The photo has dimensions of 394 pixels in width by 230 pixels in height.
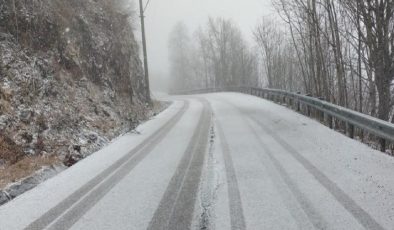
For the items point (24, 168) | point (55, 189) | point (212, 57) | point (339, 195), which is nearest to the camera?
point (339, 195)

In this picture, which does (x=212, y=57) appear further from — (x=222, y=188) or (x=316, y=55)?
(x=222, y=188)

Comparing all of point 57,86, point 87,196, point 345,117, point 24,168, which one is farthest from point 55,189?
point 345,117

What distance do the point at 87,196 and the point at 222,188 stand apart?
2.43 m

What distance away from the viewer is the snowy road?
5.88 meters

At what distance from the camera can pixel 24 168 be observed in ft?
30.6

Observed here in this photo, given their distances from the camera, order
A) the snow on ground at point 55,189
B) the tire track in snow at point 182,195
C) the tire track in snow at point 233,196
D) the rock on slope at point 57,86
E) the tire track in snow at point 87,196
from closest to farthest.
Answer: the tire track in snow at point 233,196 → the tire track in snow at point 182,195 → the tire track in snow at point 87,196 → the snow on ground at point 55,189 → the rock on slope at point 57,86

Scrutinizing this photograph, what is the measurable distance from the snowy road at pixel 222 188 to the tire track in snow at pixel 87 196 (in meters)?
0.02

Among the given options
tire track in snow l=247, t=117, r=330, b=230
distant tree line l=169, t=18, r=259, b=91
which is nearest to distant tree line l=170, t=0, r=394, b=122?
distant tree line l=169, t=18, r=259, b=91

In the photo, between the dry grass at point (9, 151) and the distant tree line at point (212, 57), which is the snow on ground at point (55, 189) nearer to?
the dry grass at point (9, 151)

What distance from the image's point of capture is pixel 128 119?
1875 centimetres

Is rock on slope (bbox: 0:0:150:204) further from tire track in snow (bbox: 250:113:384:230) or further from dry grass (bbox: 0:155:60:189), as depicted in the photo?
tire track in snow (bbox: 250:113:384:230)

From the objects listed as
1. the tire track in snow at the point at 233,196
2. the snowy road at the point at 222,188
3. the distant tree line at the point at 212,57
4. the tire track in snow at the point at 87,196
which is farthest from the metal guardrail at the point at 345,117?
the distant tree line at the point at 212,57

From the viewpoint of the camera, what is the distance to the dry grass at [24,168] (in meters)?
8.58

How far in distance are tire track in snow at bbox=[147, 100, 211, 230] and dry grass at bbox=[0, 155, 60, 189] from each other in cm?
324
